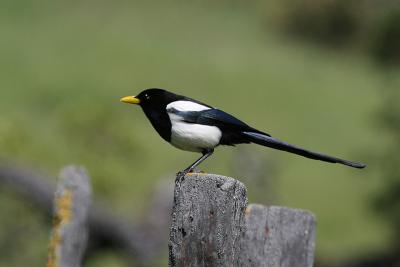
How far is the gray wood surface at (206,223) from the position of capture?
400 cm

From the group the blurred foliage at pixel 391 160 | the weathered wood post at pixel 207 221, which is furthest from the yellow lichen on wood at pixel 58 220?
the blurred foliage at pixel 391 160

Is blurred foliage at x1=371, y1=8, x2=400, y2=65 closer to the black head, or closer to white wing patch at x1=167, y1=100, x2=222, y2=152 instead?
the black head

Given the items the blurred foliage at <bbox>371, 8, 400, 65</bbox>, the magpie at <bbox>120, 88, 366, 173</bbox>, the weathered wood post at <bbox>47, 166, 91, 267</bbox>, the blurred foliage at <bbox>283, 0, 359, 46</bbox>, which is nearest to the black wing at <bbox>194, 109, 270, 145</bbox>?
the magpie at <bbox>120, 88, 366, 173</bbox>

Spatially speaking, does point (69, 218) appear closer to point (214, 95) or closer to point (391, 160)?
point (391, 160)

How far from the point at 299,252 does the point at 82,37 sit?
27.7 m

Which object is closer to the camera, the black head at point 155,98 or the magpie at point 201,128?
the magpie at point 201,128

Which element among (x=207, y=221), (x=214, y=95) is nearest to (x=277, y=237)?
(x=207, y=221)

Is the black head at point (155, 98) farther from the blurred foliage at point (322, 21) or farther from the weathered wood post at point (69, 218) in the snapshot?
the blurred foliage at point (322, 21)

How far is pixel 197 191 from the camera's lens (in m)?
4.05

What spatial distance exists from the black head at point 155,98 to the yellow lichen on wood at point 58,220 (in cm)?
72

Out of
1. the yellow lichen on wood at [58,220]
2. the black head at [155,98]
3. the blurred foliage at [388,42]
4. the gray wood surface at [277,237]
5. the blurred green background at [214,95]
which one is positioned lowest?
the blurred green background at [214,95]

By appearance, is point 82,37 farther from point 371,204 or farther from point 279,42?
point 371,204

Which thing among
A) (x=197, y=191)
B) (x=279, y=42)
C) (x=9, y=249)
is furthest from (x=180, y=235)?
(x=279, y=42)

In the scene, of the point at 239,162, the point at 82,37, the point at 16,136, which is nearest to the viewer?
the point at 16,136
